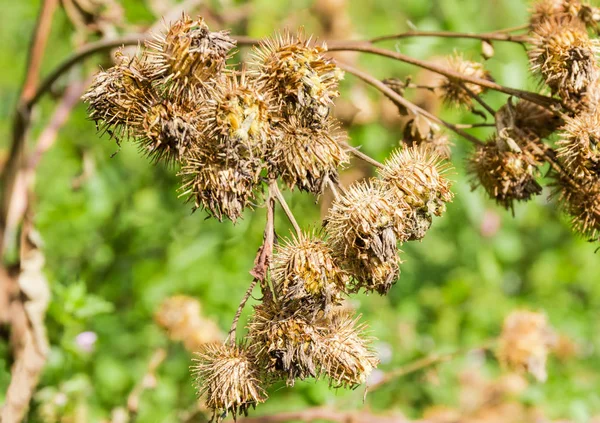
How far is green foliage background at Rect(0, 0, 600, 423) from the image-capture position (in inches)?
124

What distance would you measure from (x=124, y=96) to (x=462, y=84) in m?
1.05

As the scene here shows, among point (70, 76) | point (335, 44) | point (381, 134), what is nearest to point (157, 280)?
point (70, 76)

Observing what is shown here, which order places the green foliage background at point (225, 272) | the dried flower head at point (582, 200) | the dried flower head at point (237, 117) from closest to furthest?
1. the dried flower head at point (237, 117)
2. the dried flower head at point (582, 200)
3. the green foliage background at point (225, 272)

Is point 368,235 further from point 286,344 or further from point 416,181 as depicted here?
point 286,344

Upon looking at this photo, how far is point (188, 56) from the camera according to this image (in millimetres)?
1600

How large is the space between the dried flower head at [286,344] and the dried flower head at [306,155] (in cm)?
33

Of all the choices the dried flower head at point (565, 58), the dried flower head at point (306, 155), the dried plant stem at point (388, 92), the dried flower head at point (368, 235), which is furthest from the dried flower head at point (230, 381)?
the dried flower head at point (565, 58)

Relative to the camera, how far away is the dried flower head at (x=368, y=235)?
64.7 inches

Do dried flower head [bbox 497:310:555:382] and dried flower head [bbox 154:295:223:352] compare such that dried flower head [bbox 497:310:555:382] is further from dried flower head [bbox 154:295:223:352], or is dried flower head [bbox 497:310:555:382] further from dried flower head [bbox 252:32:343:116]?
dried flower head [bbox 252:32:343:116]

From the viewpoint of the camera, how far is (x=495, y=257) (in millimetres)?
4605

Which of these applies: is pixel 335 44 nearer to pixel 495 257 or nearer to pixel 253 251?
pixel 253 251

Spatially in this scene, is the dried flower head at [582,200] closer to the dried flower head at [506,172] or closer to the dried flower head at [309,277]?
the dried flower head at [506,172]

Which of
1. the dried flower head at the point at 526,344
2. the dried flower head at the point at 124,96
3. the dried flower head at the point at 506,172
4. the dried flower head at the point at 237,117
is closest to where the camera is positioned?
the dried flower head at the point at 237,117

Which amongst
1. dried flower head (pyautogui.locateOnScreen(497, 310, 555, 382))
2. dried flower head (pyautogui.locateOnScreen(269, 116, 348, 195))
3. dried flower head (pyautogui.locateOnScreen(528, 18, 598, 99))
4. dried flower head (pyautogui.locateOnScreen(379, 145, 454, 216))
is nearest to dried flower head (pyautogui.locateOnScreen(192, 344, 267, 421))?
dried flower head (pyautogui.locateOnScreen(269, 116, 348, 195))
